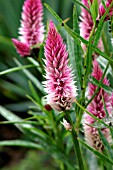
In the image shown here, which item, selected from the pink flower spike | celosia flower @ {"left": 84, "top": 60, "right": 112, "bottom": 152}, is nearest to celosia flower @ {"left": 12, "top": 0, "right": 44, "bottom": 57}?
the pink flower spike

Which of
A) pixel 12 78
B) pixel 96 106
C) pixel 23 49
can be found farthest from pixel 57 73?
pixel 12 78

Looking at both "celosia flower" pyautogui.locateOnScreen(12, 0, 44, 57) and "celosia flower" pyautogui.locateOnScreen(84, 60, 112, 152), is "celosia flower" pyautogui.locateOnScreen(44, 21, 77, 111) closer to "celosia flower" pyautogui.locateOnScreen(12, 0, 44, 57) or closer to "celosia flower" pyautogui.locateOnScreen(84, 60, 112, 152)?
"celosia flower" pyautogui.locateOnScreen(84, 60, 112, 152)

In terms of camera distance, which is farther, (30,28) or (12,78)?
(12,78)

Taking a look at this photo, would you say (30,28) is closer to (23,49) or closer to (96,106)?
(23,49)

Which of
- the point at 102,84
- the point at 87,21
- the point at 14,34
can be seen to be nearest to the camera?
the point at 102,84

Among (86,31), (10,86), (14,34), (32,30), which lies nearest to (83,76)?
(86,31)

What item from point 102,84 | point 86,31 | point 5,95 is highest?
point 86,31

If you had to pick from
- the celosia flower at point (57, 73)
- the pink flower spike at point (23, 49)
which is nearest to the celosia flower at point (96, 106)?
the celosia flower at point (57, 73)

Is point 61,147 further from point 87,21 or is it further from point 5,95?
point 5,95
